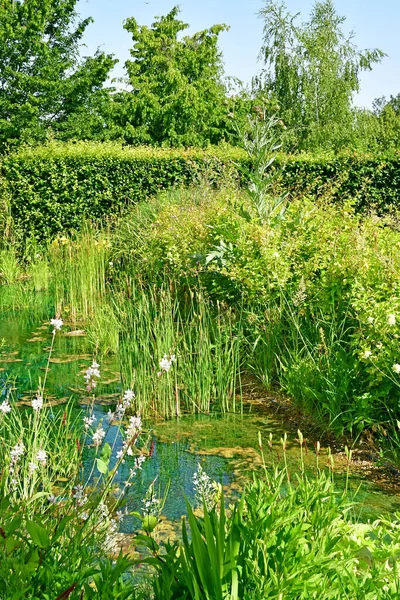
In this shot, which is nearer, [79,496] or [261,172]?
[79,496]

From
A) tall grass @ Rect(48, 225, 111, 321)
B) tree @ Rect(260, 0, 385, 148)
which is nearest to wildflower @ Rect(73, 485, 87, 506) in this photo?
tall grass @ Rect(48, 225, 111, 321)

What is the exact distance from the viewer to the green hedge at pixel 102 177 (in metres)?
12.3

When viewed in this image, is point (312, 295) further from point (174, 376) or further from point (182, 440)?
point (182, 440)

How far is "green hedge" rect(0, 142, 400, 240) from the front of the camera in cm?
1229

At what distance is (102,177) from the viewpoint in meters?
12.7

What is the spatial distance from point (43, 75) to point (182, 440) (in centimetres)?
2535

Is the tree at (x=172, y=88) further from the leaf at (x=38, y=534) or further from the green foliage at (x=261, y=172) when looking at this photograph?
the leaf at (x=38, y=534)

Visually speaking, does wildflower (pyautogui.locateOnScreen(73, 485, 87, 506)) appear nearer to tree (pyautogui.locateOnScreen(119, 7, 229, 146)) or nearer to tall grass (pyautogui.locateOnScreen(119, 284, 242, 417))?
tall grass (pyautogui.locateOnScreen(119, 284, 242, 417))

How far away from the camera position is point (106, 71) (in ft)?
91.2

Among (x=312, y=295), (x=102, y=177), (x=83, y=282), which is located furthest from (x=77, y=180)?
(x=312, y=295)

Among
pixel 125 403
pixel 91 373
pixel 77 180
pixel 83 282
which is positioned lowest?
pixel 125 403

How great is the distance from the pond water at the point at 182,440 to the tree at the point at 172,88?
21.0 m

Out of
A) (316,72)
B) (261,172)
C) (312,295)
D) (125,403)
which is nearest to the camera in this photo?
(125,403)

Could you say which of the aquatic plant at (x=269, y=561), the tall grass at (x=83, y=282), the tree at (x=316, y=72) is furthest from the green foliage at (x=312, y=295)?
the tree at (x=316, y=72)
